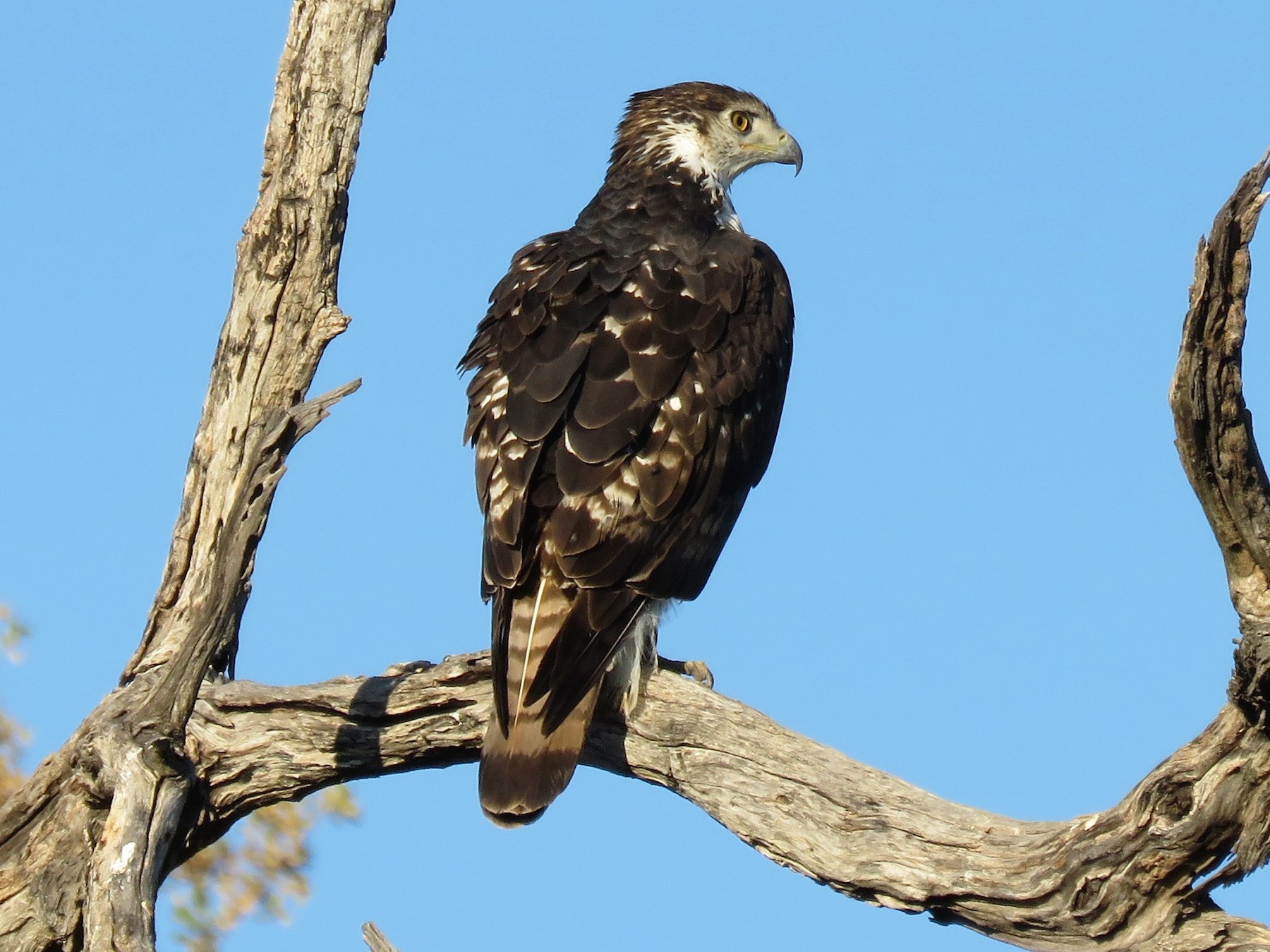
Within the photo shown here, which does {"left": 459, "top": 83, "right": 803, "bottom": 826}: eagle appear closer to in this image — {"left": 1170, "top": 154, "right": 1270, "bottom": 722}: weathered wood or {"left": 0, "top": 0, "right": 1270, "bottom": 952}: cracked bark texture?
{"left": 0, "top": 0, "right": 1270, "bottom": 952}: cracked bark texture

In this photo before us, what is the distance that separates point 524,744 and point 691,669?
0.85m

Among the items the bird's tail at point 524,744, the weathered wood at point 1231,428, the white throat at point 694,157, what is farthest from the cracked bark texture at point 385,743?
the white throat at point 694,157

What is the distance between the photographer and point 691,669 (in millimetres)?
5812

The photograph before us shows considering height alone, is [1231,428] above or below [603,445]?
below

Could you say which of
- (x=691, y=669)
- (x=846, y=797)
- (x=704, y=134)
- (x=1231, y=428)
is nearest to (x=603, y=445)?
(x=691, y=669)

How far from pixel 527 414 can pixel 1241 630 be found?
8.86 feet

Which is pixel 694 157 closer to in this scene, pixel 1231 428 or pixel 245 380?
pixel 245 380

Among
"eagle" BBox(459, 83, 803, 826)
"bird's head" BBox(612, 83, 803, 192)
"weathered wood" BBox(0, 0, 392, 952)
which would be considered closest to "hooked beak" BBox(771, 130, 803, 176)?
"bird's head" BBox(612, 83, 803, 192)

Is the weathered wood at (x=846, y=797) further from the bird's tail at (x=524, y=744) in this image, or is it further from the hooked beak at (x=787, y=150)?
the hooked beak at (x=787, y=150)

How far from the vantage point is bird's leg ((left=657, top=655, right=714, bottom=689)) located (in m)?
5.74

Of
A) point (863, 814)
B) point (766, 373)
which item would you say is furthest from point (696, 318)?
point (863, 814)

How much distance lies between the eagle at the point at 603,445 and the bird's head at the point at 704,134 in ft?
2.23

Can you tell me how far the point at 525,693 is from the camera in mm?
5184

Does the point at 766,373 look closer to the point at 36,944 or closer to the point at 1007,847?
the point at 1007,847
